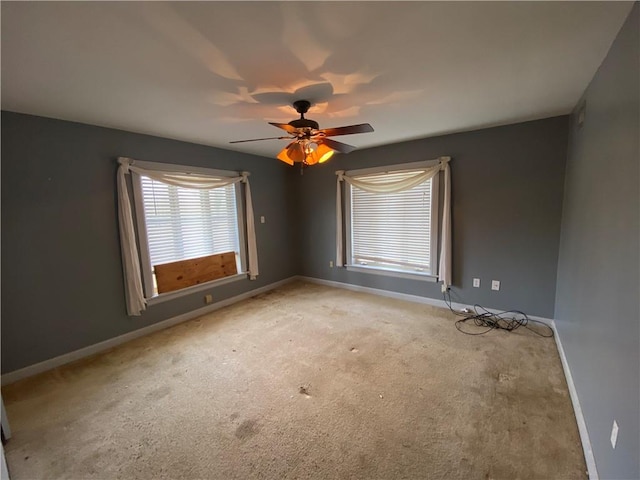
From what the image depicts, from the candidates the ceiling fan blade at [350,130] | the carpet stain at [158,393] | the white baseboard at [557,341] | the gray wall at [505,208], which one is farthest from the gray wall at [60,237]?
the gray wall at [505,208]

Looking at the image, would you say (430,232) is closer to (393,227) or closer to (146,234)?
(393,227)

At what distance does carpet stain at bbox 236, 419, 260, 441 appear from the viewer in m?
1.74

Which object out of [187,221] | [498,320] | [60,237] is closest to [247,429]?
[60,237]

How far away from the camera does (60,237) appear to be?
2588 mm

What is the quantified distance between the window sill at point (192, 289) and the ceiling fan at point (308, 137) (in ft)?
7.15

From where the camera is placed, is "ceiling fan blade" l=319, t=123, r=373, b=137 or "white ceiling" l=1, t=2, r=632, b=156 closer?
"white ceiling" l=1, t=2, r=632, b=156

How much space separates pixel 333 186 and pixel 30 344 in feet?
13.3

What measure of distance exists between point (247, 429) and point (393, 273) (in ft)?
9.82

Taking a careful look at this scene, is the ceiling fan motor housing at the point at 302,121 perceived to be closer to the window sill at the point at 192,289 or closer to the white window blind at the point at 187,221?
the white window blind at the point at 187,221

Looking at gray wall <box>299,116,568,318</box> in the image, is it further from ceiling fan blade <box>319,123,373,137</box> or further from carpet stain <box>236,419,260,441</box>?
carpet stain <box>236,419,260,441</box>

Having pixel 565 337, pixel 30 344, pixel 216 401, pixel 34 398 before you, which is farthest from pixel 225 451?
pixel 565 337

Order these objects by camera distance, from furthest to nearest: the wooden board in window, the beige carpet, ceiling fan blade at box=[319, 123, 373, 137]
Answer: the wooden board in window
ceiling fan blade at box=[319, 123, 373, 137]
the beige carpet

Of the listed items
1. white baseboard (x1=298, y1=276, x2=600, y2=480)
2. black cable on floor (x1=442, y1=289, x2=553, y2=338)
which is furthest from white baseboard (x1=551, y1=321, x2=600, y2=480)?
black cable on floor (x1=442, y1=289, x2=553, y2=338)

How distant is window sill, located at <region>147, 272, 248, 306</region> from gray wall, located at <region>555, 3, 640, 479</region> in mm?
3876
